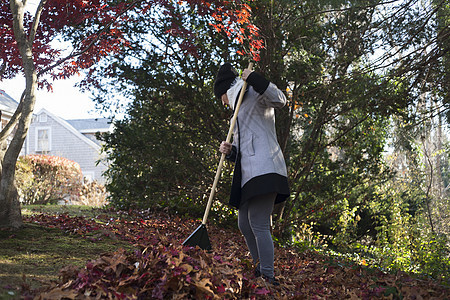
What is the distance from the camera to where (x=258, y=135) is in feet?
10.4

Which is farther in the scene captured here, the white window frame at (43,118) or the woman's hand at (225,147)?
the white window frame at (43,118)

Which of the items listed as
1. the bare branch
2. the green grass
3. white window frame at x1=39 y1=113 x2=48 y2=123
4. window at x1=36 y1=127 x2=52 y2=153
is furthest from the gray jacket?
white window frame at x1=39 y1=113 x2=48 y2=123

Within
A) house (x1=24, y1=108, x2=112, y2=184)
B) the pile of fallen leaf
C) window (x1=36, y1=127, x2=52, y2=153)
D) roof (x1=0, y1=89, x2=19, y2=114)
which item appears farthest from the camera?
window (x1=36, y1=127, x2=52, y2=153)

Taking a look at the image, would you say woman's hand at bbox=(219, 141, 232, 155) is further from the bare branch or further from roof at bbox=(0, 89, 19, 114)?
roof at bbox=(0, 89, 19, 114)

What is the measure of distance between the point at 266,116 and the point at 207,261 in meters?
1.20

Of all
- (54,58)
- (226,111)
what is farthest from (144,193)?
(54,58)

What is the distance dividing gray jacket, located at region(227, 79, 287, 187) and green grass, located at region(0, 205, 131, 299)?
153cm

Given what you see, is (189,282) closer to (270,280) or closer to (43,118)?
(270,280)

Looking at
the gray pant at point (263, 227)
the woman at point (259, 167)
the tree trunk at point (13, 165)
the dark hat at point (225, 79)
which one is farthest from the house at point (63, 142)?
the gray pant at point (263, 227)

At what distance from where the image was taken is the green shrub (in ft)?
35.2

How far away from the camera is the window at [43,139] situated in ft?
73.5

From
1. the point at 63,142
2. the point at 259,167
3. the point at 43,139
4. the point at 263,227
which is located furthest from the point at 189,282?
the point at 43,139

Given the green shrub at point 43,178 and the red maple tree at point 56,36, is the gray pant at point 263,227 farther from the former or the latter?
the green shrub at point 43,178

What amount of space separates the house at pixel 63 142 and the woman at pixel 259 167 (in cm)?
1940
